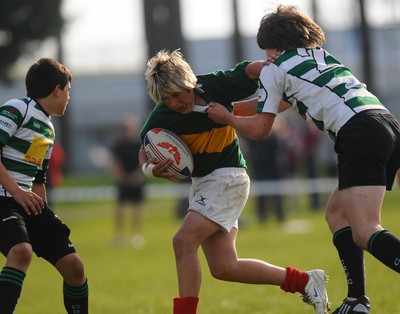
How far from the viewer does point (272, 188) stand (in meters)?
19.1

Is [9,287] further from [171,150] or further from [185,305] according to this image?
[171,150]

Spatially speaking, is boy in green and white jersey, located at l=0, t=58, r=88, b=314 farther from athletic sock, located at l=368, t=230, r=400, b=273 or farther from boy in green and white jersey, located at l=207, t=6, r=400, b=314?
athletic sock, located at l=368, t=230, r=400, b=273

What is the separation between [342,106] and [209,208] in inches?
41.6

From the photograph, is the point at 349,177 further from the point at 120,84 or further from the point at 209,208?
the point at 120,84

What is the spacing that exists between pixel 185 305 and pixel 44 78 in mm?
1649

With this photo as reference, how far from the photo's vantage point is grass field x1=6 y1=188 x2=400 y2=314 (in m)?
7.72

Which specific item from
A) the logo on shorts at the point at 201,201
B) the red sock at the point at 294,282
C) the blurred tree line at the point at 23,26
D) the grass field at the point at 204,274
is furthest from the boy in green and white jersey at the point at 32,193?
the blurred tree line at the point at 23,26

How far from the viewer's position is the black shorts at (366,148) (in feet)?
18.3

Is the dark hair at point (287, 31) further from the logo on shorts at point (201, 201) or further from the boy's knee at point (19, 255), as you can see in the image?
the boy's knee at point (19, 255)

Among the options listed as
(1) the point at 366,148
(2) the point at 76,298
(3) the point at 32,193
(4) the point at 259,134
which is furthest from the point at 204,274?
(1) the point at 366,148

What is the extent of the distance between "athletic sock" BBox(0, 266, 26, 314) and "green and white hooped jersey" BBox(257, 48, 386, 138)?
168 centimetres

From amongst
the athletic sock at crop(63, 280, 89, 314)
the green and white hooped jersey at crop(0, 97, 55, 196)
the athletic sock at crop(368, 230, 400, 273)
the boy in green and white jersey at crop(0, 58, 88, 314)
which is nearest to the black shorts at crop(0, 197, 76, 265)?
the boy in green and white jersey at crop(0, 58, 88, 314)

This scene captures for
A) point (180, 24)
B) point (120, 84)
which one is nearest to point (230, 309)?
point (180, 24)

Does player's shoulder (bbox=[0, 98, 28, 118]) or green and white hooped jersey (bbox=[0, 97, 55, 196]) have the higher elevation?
player's shoulder (bbox=[0, 98, 28, 118])
